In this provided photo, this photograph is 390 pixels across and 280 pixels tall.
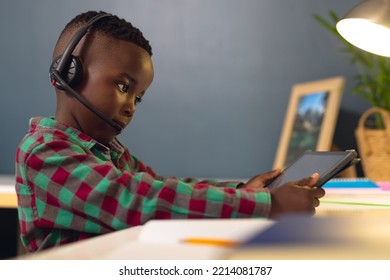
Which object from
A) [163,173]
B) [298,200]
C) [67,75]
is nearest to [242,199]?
[298,200]

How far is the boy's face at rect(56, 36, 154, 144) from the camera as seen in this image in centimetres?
70

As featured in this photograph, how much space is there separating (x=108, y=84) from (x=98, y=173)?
14 centimetres

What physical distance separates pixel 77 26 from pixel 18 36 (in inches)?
40.7

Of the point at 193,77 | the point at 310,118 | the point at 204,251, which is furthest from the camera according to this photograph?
the point at 193,77

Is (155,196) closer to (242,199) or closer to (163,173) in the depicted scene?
(242,199)

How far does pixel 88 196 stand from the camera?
0.59 meters

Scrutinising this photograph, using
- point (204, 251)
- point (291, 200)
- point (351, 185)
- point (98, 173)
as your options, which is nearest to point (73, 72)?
point (98, 173)

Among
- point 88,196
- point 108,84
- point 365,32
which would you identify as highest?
point 365,32

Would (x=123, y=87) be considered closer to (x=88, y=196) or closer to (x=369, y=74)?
(x=88, y=196)

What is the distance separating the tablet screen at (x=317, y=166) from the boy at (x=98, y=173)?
0.12ft

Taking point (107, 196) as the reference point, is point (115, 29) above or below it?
above

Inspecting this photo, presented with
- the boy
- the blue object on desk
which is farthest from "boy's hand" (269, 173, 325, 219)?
the blue object on desk

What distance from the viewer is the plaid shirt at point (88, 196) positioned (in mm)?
572

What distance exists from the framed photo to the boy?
833 millimetres
